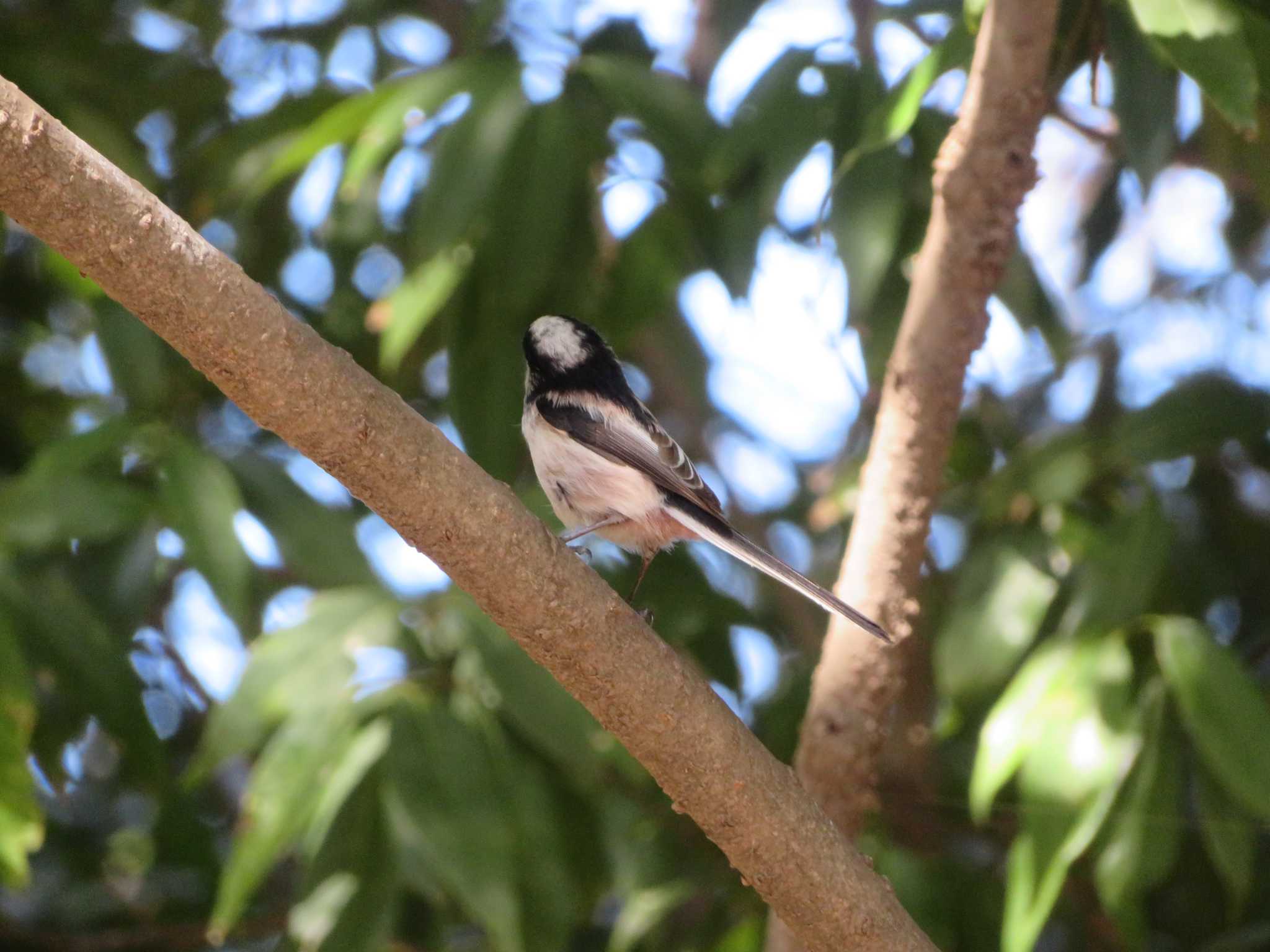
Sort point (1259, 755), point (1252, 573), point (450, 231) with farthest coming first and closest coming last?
point (1252, 573)
point (450, 231)
point (1259, 755)

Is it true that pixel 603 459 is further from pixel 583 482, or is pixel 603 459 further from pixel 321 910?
pixel 321 910

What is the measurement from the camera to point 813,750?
2.19 meters

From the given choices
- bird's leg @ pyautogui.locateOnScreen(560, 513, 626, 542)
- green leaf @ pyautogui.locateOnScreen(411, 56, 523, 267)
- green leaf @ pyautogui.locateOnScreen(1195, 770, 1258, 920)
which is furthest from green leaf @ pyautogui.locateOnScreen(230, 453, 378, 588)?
green leaf @ pyautogui.locateOnScreen(1195, 770, 1258, 920)

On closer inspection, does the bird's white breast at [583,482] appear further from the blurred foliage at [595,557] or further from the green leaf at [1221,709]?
the green leaf at [1221,709]

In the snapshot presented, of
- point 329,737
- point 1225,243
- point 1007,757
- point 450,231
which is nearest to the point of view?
point 1007,757

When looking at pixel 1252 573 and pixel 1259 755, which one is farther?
pixel 1252 573

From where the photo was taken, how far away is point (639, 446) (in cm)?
238

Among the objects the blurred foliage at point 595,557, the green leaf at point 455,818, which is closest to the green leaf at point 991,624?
the blurred foliage at point 595,557

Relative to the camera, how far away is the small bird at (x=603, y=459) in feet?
7.64

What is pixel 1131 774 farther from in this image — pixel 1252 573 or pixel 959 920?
pixel 1252 573

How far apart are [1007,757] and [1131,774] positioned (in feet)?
0.74

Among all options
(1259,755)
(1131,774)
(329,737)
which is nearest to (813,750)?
(1131,774)

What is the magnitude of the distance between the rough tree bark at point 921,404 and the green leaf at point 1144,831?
0.40 m

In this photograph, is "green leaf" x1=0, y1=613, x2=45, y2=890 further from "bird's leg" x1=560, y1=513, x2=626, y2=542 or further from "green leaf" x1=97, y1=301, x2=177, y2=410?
"bird's leg" x1=560, y1=513, x2=626, y2=542
